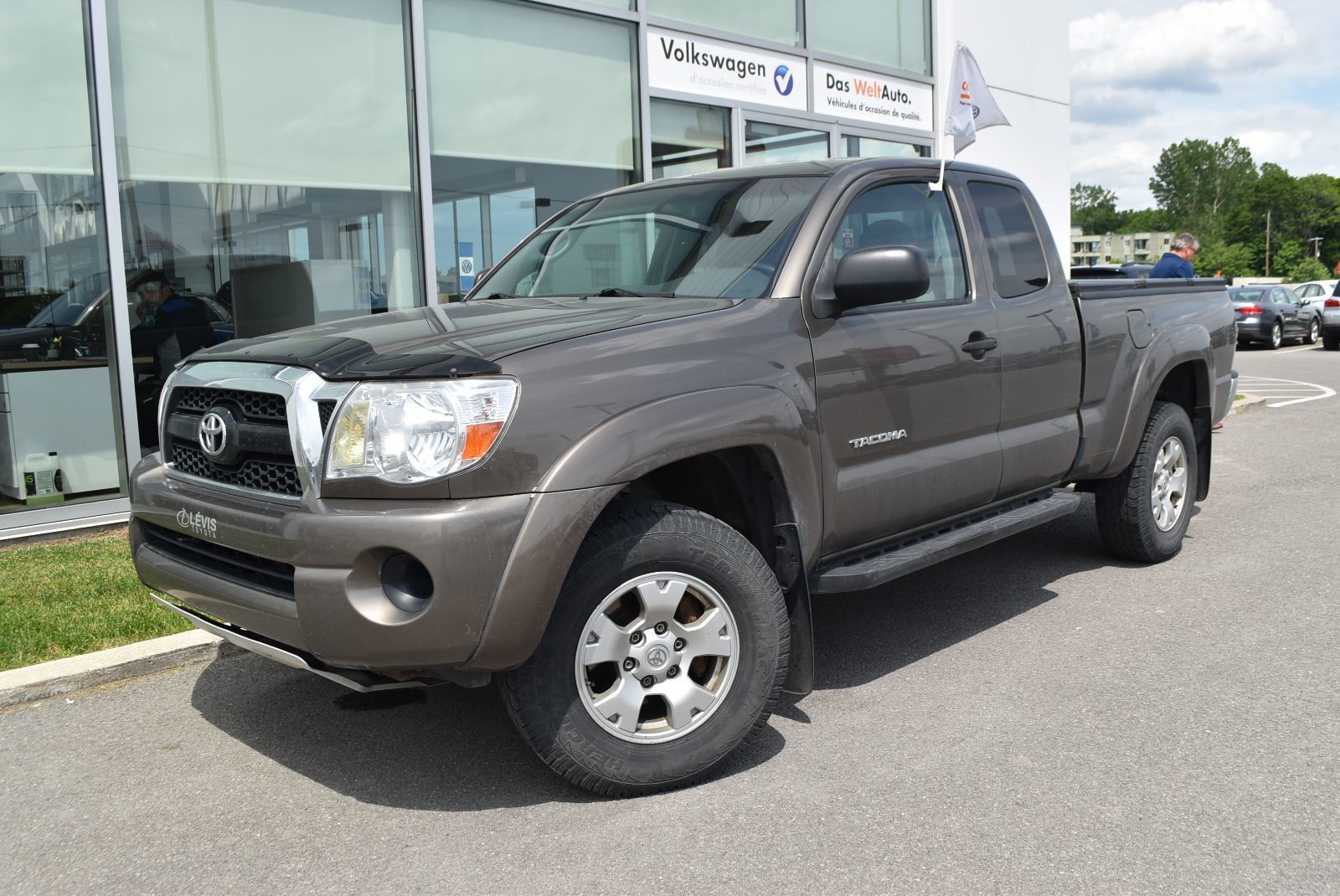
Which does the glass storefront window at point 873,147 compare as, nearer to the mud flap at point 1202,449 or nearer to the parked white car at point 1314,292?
the mud flap at point 1202,449

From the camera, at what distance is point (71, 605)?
17.3 ft

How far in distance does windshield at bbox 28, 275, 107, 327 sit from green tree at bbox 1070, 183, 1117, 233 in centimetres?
19704

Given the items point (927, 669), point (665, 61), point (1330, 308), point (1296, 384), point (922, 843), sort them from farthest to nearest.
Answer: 1. point (1330, 308)
2. point (1296, 384)
3. point (665, 61)
4. point (927, 669)
5. point (922, 843)

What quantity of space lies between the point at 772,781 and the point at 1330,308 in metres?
27.2

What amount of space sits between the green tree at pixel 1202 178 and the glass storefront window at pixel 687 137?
5978 inches

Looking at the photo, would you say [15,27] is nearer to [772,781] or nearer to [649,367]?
[649,367]

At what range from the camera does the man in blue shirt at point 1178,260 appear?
11.0 meters

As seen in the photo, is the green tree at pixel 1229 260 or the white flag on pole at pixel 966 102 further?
the green tree at pixel 1229 260

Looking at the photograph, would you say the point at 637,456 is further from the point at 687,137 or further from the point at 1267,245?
the point at 1267,245

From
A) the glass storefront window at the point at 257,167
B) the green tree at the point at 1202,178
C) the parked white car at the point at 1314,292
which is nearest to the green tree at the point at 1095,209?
the green tree at the point at 1202,178

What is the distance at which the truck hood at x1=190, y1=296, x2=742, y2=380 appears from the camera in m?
3.08

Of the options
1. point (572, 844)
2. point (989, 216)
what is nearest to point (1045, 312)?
point (989, 216)

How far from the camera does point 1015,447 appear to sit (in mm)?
4715

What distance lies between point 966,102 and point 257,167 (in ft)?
16.1
